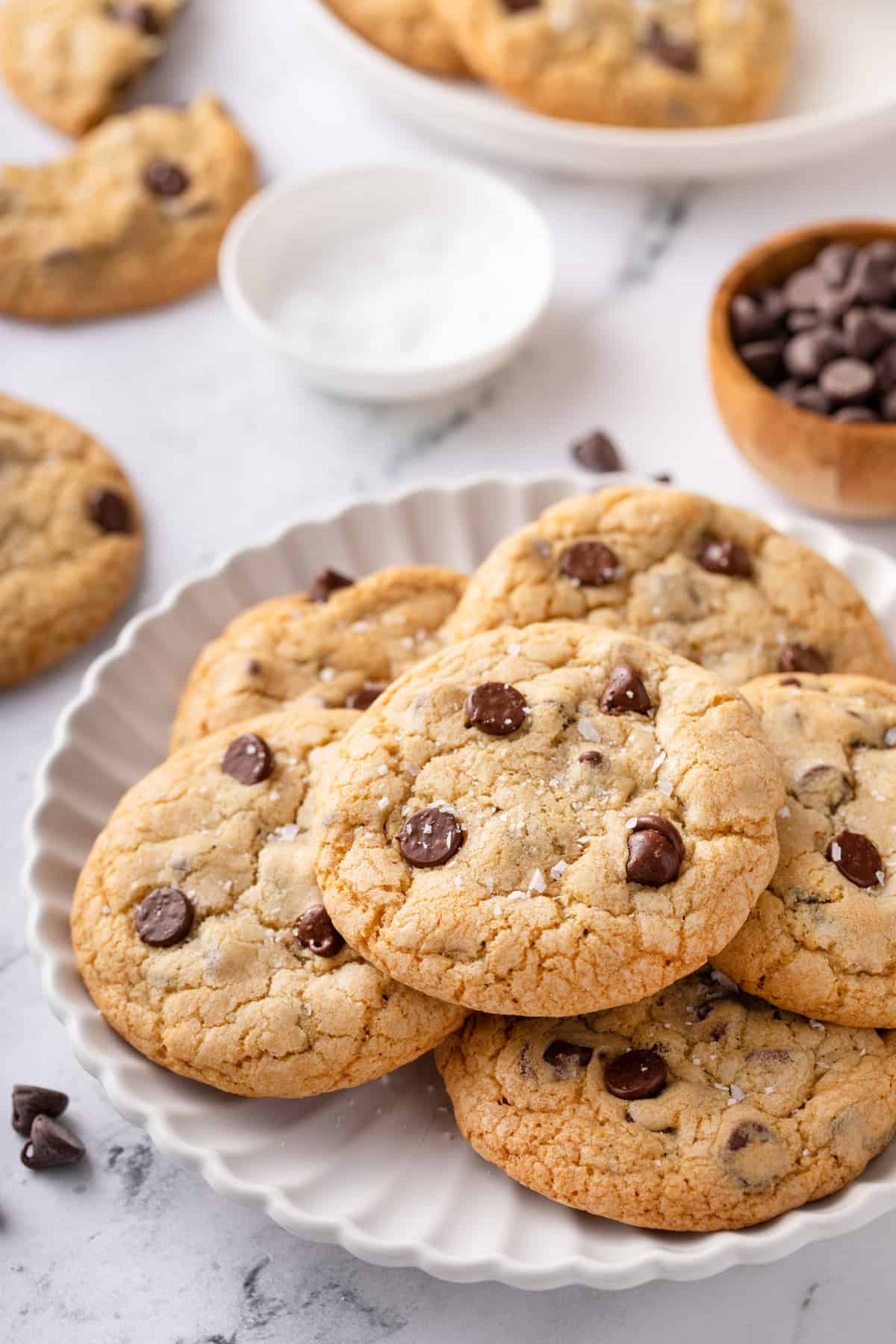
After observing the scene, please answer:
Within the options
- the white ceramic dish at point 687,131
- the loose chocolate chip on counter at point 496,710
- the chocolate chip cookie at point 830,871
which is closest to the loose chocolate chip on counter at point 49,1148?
the loose chocolate chip on counter at point 496,710

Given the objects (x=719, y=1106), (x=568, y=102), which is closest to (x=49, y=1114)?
(x=719, y=1106)

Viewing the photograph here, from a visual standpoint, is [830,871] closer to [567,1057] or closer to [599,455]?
[567,1057]

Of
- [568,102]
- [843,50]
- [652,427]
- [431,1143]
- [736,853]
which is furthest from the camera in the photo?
[843,50]

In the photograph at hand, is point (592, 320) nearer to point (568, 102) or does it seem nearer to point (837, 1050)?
point (568, 102)

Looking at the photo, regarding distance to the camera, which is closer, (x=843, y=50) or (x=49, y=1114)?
(x=49, y=1114)

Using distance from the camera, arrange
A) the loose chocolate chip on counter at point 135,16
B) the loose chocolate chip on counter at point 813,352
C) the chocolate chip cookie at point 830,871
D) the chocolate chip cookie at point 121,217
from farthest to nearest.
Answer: the loose chocolate chip on counter at point 135,16
the chocolate chip cookie at point 121,217
the loose chocolate chip on counter at point 813,352
the chocolate chip cookie at point 830,871

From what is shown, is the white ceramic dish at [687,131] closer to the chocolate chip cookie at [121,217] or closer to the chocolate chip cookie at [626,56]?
the chocolate chip cookie at [626,56]

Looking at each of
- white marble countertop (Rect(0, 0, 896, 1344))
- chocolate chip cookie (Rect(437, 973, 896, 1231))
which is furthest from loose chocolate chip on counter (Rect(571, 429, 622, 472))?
chocolate chip cookie (Rect(437, 973, 896, 1231))
